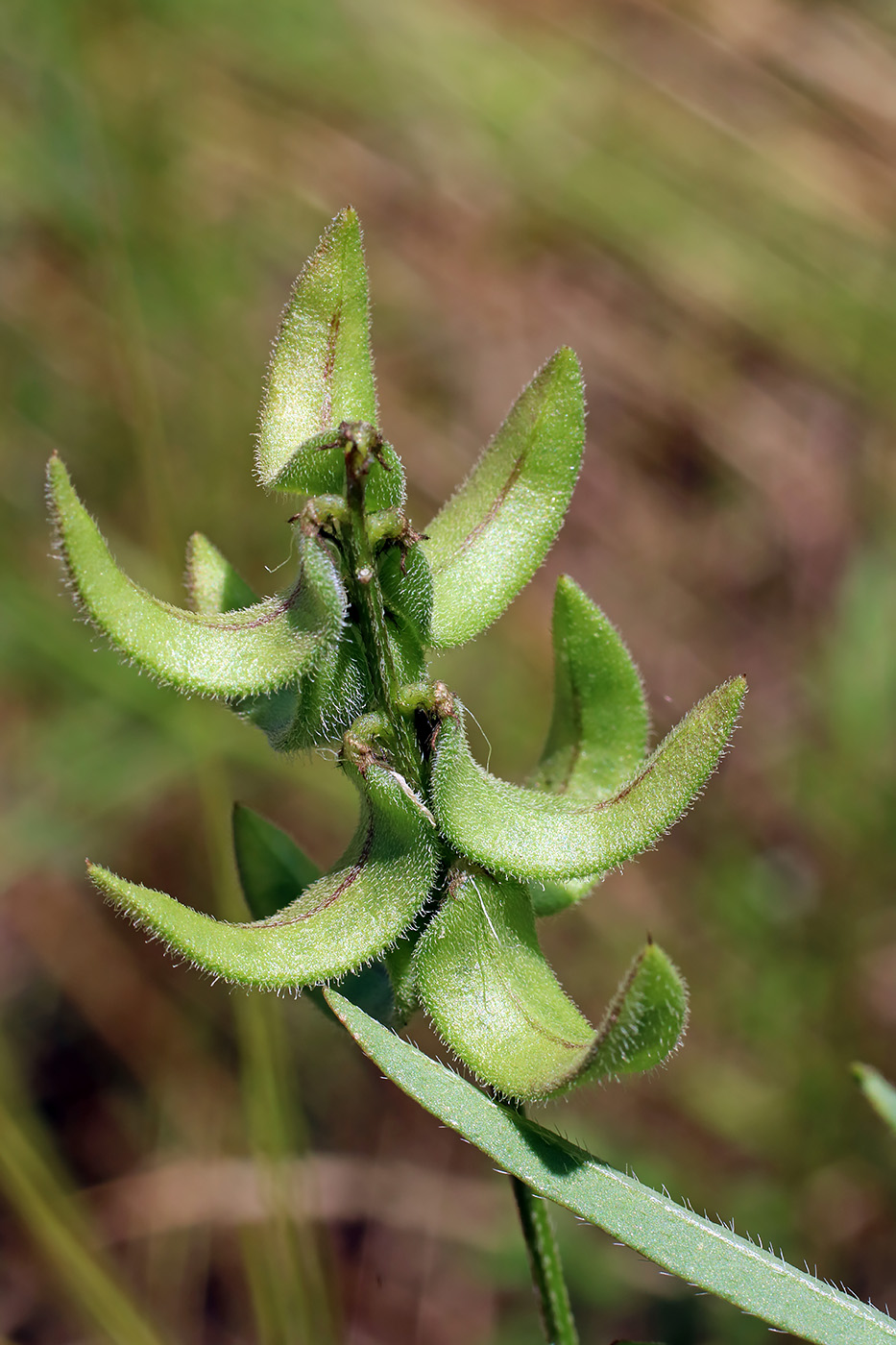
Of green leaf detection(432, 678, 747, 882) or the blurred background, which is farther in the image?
the blurred background

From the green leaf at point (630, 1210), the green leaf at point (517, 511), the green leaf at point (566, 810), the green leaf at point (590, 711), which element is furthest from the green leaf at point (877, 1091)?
the green leaf at point (517, 511)

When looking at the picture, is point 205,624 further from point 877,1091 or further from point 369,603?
point 877,1091

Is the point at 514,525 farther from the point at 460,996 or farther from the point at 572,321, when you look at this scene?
the point at 572,321

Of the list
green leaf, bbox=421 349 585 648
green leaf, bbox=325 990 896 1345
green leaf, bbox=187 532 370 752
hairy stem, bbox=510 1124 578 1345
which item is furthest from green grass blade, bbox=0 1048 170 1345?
green leaf, bbox=421 349 585 648

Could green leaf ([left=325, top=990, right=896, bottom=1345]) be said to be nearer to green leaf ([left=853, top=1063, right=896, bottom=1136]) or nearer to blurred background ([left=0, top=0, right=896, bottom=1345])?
green leaf ([left=853, top=1063, right=896, bottom=1136])

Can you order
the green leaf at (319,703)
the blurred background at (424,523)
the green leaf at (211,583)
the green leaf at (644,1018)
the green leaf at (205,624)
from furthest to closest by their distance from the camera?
the blurred background at (424,523) → the green leaf at (211,583) → the green leaf at (319,703) → the green leaf at (205,624) → the green leaf at (644,1018)

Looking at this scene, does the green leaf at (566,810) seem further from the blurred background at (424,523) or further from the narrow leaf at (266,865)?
the blurred background at (424,523)
